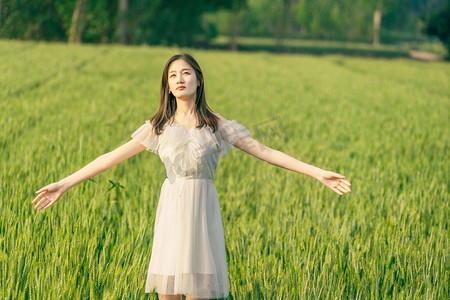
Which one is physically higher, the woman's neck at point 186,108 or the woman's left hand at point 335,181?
the woman's neck at point 186,108

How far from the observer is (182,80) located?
67.8 inches

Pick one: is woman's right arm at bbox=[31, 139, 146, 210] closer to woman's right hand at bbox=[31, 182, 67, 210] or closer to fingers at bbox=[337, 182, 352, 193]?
woman's right hand at bbox=[31, 182, 67, 210]

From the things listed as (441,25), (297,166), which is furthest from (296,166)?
(441,25)

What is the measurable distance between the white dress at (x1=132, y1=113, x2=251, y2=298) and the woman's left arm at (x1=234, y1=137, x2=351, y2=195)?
0.05 m

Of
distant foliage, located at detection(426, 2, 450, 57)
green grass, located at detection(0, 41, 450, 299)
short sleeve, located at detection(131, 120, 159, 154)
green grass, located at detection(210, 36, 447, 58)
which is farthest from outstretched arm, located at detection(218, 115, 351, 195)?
green grass, located at detection(210, 36, 447, 58)

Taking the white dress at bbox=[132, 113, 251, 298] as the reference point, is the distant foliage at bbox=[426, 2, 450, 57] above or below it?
above

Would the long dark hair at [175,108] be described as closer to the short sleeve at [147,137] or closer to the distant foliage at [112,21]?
the short sleeve at [147,137]

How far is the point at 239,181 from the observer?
3.96 metres

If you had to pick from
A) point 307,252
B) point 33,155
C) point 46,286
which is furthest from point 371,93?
point 46,286

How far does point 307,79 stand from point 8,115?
10031 millimetres

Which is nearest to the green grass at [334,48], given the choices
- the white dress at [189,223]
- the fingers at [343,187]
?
Answer: the fingers at [343,187]

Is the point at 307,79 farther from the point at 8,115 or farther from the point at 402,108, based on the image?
the point at 8,115

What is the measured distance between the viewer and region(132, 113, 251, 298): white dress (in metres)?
1.64

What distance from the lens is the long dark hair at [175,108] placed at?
1.74 m
